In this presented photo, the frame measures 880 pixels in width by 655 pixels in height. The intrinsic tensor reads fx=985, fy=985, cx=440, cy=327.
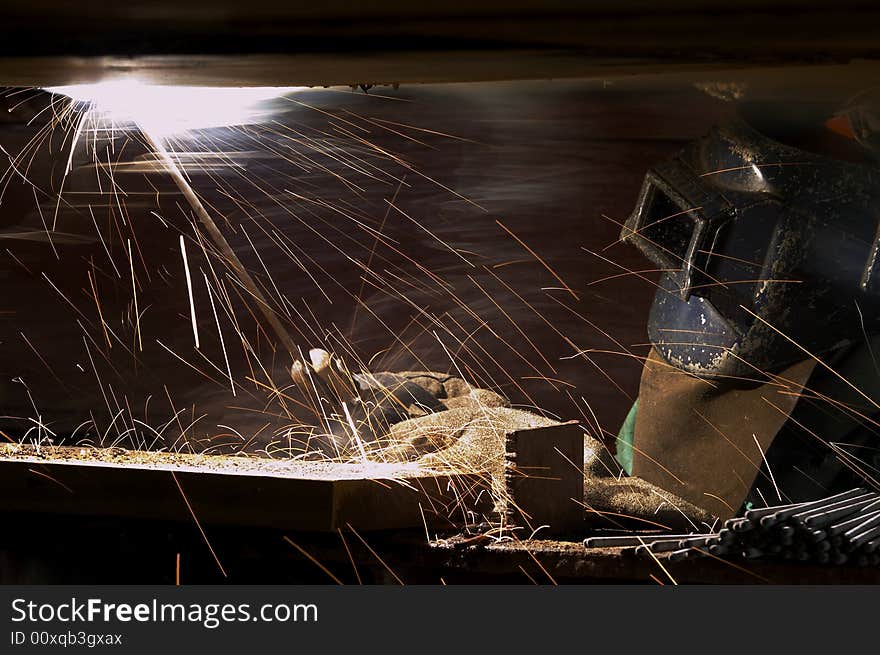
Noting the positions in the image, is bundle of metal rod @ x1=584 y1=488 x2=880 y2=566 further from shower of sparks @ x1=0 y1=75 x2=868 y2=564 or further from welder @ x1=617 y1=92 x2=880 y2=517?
shower of sparks @ x1=0 y1=75 x2=868 y2=564

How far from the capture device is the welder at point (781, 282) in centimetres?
251

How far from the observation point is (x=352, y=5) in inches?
15.4

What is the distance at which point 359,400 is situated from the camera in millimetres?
3697

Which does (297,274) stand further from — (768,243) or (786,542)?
(786,542)

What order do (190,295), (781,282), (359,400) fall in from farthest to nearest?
(190,295) → (359,400) → (781,282)

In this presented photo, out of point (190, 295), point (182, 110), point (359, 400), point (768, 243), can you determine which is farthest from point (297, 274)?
point (768, 243)

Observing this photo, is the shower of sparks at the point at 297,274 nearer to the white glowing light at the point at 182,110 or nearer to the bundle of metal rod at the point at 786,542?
the white glowing light at the point at 182,110

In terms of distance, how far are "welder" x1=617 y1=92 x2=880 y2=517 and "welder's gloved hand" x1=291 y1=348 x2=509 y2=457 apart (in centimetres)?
105

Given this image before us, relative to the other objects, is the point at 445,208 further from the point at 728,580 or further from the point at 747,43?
the point at 747,43

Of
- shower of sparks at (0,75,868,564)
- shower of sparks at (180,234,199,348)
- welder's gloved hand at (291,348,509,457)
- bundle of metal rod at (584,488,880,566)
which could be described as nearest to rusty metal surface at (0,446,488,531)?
bundle of metal rod at (584,488,880,566)

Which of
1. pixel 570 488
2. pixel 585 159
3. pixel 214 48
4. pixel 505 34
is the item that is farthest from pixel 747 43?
pixel 585 159

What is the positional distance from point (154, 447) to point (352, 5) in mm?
4490

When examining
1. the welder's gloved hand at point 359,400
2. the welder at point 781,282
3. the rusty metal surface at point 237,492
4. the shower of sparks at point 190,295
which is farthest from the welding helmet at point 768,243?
the shower of sparks at point 190,295

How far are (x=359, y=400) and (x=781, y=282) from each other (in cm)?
169
